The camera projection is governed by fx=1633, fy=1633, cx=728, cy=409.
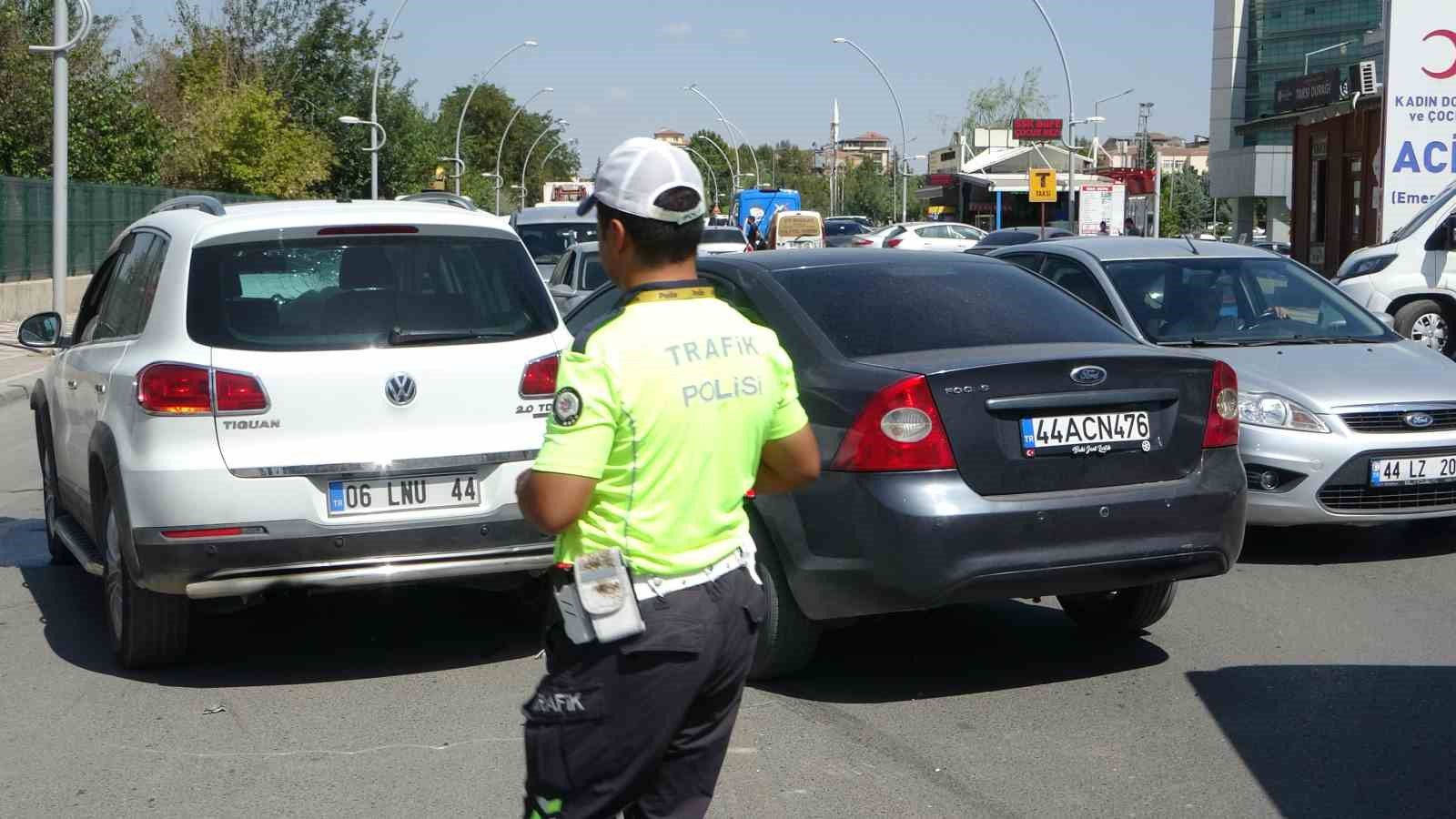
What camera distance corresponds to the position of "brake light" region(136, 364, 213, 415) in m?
5.61

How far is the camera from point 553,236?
22.1m

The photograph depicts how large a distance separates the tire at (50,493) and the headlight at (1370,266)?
46.4 ft

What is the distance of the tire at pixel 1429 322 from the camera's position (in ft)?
57.7

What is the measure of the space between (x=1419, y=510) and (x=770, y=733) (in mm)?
4319

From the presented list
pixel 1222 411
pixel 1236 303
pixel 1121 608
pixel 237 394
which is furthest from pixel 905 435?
pixel 1236 303

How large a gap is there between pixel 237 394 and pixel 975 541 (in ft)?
8.39

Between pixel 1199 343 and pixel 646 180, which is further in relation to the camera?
pixel 1199 343

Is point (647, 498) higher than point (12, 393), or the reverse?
point (647, 498)

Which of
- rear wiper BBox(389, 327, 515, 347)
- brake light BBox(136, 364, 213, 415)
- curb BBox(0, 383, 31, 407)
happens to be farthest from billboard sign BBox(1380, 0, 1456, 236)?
brake light BBox(136, 364, 213, 415)

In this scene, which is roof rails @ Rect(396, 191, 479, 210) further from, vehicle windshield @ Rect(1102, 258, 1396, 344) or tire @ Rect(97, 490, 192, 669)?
vehicle windshield @ Rect(1102, 258, 1396, 344)

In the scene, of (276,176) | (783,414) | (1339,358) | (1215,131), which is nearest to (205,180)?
(276,176)

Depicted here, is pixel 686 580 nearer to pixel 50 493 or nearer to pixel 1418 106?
pixel 50 493

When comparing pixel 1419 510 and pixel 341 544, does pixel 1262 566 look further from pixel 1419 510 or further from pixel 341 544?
pixel 341 544

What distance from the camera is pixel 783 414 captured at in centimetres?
297
